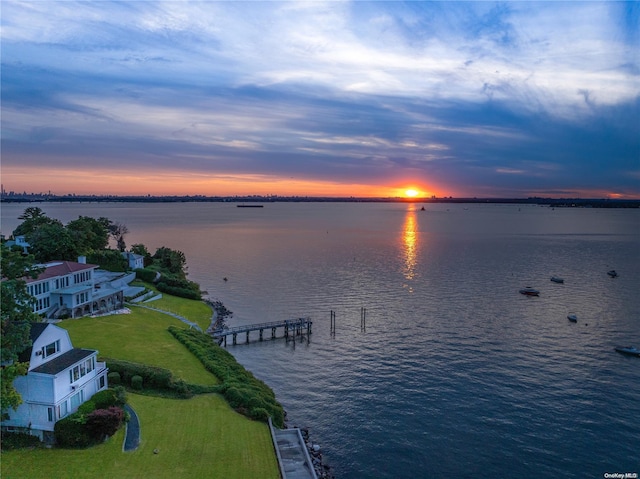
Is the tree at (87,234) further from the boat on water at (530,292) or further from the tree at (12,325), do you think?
the boat on water at (530,292)

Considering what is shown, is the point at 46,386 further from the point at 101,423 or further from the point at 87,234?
the point at 87,234

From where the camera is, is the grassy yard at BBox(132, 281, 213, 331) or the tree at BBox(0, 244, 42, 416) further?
the grassy yard at BBox(132, 281, 213, 331)

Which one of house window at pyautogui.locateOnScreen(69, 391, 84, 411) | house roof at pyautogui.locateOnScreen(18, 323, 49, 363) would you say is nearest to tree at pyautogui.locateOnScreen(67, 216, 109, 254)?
house roof at pyautogui.locateOnScreen(18, 323, 49, 363)

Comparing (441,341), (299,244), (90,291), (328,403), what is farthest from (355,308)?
(299,244)

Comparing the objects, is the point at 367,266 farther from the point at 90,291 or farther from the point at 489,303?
the point at 90,291

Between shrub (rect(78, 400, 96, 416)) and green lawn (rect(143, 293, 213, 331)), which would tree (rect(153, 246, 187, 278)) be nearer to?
green lawn (rect(143, 293, 213, 331))
